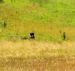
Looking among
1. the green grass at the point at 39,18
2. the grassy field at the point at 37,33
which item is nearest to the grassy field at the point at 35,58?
the grassy field at the point at 37,33

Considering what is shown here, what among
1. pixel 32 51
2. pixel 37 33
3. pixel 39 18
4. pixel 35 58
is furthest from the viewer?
pixel 39 18

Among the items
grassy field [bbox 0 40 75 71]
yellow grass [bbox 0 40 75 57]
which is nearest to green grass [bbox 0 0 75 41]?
yellow grass [bbox 0 40 75 57]

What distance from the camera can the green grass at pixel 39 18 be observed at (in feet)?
216

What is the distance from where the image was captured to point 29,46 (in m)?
43.8

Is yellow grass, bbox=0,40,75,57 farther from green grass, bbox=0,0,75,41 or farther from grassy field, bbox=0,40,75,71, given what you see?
green grass, bbox=0,0,75,41

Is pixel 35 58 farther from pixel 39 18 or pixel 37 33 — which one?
pixel 39 18

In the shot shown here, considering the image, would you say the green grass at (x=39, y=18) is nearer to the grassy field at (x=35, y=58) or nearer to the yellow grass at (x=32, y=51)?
the yellow grass at (x=32, y=51)

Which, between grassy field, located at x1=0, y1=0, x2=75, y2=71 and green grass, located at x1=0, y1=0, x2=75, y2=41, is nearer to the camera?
grassy field, located at x1=0, y1=0, x2=75, y2=71

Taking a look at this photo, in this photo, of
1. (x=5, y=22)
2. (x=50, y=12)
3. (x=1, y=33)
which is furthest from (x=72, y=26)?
(x=1, y=33)

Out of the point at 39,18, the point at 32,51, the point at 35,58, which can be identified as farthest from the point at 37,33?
Result: the point at 35,58

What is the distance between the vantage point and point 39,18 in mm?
78562

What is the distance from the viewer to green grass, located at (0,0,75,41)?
2594 inches

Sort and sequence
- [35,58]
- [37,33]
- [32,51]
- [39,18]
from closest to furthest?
[35,58], [32,51], [37,33], [39,18]

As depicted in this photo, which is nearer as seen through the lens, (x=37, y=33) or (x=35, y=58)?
(x=35, y=58)
